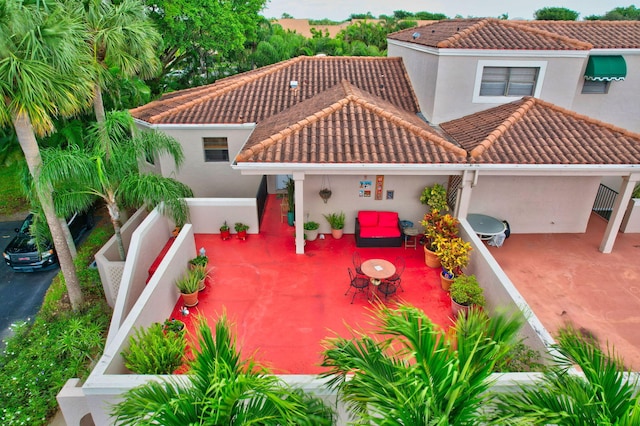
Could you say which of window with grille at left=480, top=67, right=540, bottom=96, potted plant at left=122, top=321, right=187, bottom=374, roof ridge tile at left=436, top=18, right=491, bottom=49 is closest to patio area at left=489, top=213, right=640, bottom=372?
window with grille at left=480, top=67, right=540, bottom=96

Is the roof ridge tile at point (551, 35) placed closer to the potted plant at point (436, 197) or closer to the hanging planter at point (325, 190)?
the potted plant at point (436, 197)

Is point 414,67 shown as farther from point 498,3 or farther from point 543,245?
point 498,3

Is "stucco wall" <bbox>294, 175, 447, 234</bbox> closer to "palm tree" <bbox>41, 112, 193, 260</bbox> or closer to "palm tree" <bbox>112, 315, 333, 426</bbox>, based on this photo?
"palm tree" <bbox>41, 112, 193, 260</bbox>

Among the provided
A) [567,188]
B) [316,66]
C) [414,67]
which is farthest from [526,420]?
[316,66]

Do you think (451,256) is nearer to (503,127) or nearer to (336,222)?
(336,222)

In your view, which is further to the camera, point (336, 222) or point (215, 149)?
point (215, 149)

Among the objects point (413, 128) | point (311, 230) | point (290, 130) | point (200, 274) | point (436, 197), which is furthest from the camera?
point (311, 230)

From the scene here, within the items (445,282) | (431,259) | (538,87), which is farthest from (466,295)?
(538,87)
